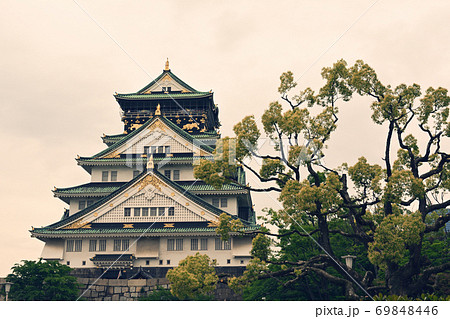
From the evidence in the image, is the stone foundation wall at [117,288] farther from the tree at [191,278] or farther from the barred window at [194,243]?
the tree at [191,278]

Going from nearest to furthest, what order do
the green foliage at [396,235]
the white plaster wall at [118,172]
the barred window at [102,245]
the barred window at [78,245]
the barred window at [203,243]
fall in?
the green foliage at [396,235]
the barred window at [203,243]
the barred window at [102,245]
the barred window at [78,245]
the white plaster wall at [118,172]

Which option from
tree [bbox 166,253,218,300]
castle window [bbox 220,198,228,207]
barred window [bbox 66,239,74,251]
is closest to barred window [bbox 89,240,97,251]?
barred window [bbox 66,239,74,251]

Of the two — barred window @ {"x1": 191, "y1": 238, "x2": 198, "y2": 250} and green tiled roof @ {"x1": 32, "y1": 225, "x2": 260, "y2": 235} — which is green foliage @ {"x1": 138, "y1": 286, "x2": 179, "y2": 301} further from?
barred window @ {"x1": 191, "y1": 238, "x2": 198, "y2": 250}

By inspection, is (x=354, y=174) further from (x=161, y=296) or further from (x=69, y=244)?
(x=69, y=244)

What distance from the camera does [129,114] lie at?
4984 cm

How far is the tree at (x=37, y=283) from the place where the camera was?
86.4ft

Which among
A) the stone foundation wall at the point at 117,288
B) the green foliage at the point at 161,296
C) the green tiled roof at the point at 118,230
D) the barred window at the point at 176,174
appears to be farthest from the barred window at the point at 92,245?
the green foliage at the point at 161,296

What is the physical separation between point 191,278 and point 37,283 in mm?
11467

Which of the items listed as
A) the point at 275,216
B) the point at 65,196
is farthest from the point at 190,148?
the point at 275,216

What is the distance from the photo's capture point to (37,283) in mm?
26750

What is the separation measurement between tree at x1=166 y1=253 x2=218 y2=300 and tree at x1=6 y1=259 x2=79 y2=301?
932 cm

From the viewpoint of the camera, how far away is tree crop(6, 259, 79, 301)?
26328 millimetres

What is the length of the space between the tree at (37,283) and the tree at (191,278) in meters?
9.32

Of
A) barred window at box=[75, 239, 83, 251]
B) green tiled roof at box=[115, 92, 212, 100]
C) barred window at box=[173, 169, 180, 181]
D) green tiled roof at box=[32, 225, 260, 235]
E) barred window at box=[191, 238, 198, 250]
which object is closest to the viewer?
green tiled roof at box=[32, 225, 260, 235]
